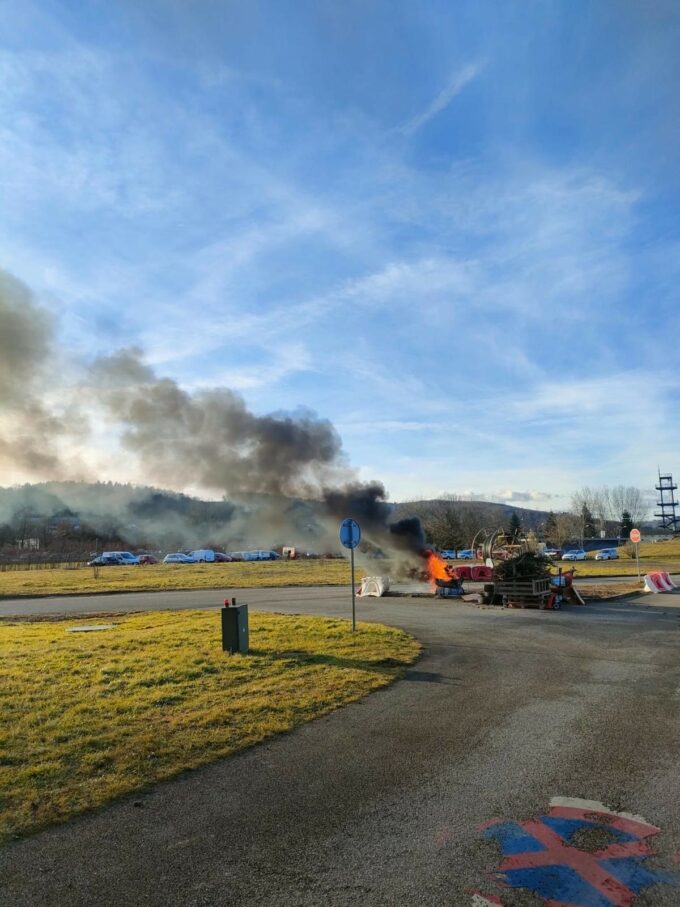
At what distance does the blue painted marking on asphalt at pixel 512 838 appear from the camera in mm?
3590

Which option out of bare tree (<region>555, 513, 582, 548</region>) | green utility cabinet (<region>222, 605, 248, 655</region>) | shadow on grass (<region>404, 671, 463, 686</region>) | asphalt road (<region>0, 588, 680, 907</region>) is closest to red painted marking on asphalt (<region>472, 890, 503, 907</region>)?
asphalt road (<region>0, 588, 680, 907</region>)

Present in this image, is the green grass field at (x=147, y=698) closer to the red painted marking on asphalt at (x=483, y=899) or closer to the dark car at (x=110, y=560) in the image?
the red painted marking on asphalt at (x=483, y=899)

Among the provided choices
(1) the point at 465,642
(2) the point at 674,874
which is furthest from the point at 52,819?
(1) the point at 465,642

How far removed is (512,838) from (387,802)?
941 millimetres

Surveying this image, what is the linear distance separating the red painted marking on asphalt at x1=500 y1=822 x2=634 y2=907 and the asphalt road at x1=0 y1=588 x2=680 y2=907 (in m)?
0.06

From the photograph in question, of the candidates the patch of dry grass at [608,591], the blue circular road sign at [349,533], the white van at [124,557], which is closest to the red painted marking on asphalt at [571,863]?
the blue circular road sign at [349,533]

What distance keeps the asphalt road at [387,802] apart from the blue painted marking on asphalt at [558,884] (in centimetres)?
6

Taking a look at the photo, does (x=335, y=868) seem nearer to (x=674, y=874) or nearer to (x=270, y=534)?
(x=674, y=874)

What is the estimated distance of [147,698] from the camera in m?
7.29

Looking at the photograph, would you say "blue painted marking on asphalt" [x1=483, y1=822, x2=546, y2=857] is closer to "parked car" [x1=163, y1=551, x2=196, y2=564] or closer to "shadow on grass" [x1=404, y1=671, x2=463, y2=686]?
"shadow on grass" [x1=404, y1=671, x2=463, y2=686]

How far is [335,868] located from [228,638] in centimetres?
704

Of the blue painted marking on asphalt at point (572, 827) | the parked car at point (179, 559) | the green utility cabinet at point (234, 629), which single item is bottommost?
the parked car at point (179, 559)

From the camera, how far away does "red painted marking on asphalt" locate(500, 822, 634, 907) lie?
3152mm

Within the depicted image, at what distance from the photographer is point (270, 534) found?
3319cm
